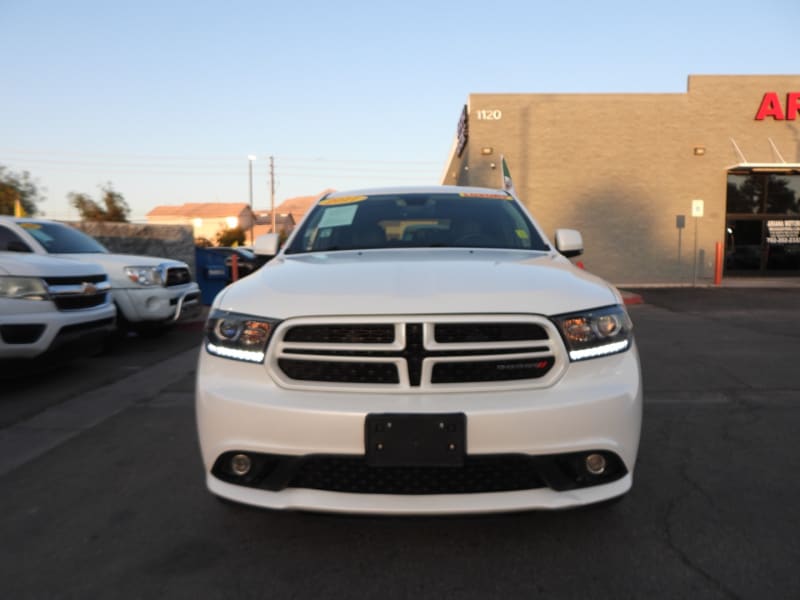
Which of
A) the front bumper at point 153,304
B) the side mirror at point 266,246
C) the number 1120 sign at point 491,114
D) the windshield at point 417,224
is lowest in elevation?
the front bumper at point 153,304

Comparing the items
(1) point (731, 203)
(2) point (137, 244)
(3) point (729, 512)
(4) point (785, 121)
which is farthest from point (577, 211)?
(3) point (729, 512)

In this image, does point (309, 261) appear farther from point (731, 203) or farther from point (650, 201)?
point (731, 203)

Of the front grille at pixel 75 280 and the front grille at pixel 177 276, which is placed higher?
the front grille at pixel 75 280

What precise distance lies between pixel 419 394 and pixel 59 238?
6764 millimetres

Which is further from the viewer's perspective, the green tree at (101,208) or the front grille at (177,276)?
the green tree at (101,208)

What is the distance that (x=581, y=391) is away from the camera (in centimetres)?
223

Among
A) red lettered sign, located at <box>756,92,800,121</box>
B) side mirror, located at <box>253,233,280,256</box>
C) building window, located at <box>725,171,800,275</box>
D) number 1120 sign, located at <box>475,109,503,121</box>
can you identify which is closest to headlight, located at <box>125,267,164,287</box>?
side mirror, located at <box>253,233,280,256</box>

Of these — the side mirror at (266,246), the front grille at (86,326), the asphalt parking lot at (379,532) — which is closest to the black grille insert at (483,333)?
the asphalt parking lot at (379,532)

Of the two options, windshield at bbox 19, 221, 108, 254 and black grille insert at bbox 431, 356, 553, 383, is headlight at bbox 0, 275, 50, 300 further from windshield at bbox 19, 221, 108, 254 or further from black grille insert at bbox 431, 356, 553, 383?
black grille insert at bbox 431, 356, 553, 383

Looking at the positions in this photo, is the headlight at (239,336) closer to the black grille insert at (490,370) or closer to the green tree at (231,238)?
the black grille insert at (490,370)

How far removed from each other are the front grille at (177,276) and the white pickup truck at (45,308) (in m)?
2.23

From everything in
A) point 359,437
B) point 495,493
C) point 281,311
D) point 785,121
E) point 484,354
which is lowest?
point 495,493

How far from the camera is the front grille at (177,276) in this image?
8305 millimetres

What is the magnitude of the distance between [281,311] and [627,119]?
68.7ft
